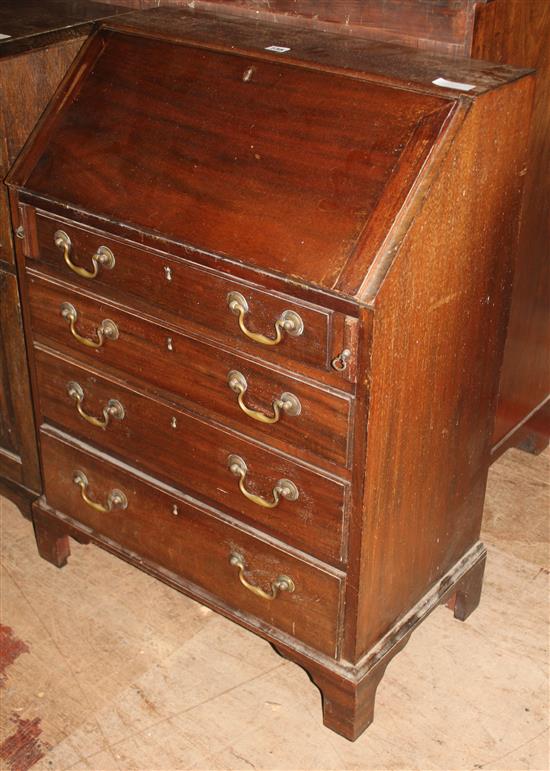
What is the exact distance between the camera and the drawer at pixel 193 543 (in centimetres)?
210

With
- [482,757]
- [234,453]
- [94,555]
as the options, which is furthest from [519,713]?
[94,555]

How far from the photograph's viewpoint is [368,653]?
84.6 inches

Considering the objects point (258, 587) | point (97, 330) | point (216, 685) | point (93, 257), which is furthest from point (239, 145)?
point (216, 685)

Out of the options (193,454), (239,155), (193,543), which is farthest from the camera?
(193,543)

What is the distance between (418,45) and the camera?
2.10m

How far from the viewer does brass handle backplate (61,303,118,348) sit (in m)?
2.18

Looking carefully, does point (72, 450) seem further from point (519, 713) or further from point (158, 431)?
point (519, 713)

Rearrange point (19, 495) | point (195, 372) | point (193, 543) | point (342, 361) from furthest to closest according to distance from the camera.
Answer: point (19, 495)
point (193, 543)
point (195, 372)
point (342, 361)

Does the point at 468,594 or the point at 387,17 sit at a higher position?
the point at 387,17

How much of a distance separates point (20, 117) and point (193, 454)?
815mm

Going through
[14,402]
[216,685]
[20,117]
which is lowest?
[216,685]

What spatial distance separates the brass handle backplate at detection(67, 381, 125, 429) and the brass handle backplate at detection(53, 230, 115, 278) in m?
0.28

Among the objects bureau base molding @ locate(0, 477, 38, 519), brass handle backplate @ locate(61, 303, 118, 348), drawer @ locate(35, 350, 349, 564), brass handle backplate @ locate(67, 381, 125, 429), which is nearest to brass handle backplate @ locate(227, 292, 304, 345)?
drawer @ locate(35, 350, 349, 564)

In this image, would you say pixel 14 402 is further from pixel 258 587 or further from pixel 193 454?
pixel 258 587
